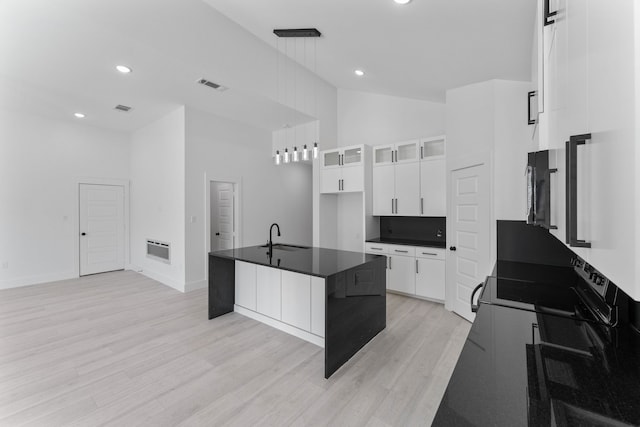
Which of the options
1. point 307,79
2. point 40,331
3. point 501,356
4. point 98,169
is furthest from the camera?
point 98,169

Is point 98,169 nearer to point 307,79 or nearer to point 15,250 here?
point 15,250

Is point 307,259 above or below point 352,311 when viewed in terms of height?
above

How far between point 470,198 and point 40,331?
537 cm

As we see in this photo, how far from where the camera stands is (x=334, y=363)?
2.49 m

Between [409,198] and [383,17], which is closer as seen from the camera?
[383,17]

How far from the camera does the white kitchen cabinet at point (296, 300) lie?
3109 mm

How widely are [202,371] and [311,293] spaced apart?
4.00 feet

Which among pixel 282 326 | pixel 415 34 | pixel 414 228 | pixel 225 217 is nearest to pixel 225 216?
pixel 225 217

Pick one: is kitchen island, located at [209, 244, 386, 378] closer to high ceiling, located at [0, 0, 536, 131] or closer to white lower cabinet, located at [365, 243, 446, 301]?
white lower cabinet, located at [365, 243, 446, 301]

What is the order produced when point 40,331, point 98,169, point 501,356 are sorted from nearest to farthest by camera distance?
point 501,356 → point 40,331 → point 98,169

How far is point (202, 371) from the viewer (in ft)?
8.25

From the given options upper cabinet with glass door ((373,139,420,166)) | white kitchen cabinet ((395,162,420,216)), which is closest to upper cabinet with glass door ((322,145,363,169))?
upper cabinet with glass door ((373,139,420,166))

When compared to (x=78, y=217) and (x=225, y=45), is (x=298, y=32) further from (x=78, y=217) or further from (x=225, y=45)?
(x=78, y=217)

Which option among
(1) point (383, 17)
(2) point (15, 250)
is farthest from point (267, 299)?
(2) point (15, 250)
